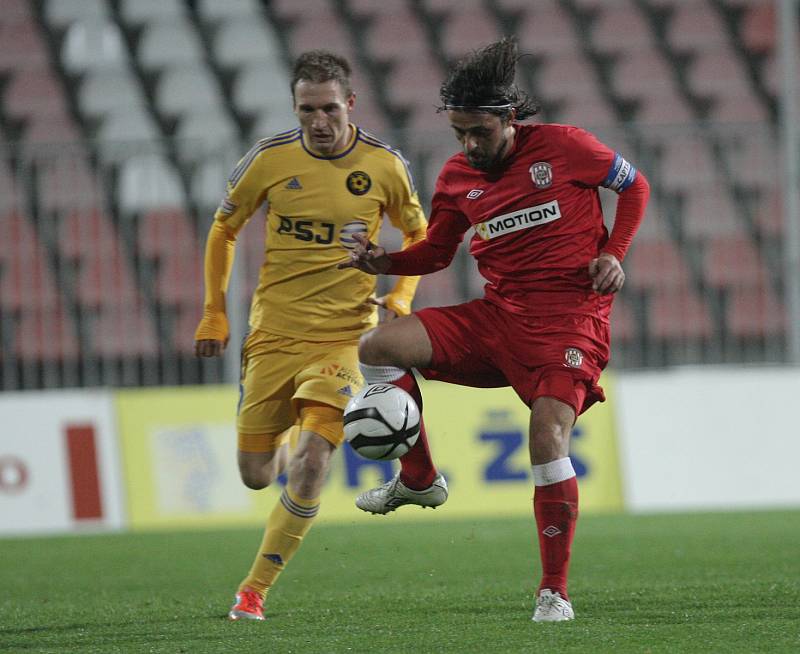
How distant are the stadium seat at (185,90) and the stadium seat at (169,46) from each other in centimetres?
11

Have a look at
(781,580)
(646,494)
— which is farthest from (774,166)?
(781,580)

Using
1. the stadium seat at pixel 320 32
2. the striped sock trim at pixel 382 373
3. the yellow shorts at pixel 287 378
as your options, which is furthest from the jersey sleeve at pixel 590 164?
the stadium seat at pixel 320 32

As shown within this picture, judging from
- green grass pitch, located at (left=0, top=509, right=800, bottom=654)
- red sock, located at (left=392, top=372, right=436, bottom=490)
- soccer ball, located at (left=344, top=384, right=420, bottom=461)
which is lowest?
green grass pitch, located at (left=0, top=509, right=800, bottom=654)

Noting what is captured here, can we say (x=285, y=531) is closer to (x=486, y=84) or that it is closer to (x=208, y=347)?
(x=208, y=347)

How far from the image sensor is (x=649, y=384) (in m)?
9.98

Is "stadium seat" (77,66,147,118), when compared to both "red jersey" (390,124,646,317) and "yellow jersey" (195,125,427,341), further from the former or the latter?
"red jersey" (390,124,646,317)

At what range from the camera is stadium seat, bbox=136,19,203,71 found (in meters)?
14.2

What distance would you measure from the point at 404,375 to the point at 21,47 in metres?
10.3

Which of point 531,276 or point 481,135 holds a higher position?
point 481,135

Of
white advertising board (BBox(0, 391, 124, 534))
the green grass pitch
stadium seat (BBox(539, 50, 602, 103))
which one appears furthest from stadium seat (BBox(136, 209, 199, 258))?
stadium seat (BBox(539, 50, 602, 103))

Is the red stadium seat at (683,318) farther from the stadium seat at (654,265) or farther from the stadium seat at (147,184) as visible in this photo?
the stadium seat at (147,184)

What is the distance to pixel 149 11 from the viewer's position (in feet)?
47.8

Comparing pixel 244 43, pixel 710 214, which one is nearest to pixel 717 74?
pixel 710 214

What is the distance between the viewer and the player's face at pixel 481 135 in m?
4.93
